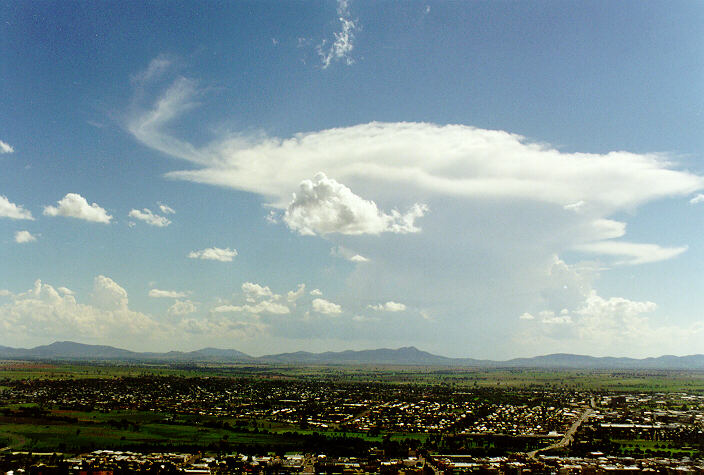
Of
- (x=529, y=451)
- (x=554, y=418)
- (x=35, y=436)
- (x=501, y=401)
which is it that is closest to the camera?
(x=529, y=451)

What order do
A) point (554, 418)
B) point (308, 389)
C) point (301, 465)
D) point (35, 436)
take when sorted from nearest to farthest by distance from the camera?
point (301, 465) < point (35, 436) < point (554, 418) < point (308, 389)

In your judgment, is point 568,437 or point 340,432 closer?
point 568,437

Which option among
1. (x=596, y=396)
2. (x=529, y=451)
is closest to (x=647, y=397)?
(x=596, y=396)

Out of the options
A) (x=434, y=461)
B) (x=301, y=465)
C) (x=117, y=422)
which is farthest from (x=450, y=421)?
(x=117, y=422)

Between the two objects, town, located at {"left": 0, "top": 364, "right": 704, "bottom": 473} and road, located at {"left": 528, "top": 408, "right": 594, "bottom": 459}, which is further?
road, located at {"left": 528, "top": 408, "right": 594, "bottom": 459}

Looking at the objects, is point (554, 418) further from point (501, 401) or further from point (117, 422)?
point (117, 422)

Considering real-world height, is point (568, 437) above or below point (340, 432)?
above

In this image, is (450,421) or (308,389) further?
(308,389)

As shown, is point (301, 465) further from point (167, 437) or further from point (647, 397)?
point (647, 397)

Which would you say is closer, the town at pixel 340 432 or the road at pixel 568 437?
the town at pixel 340 432
